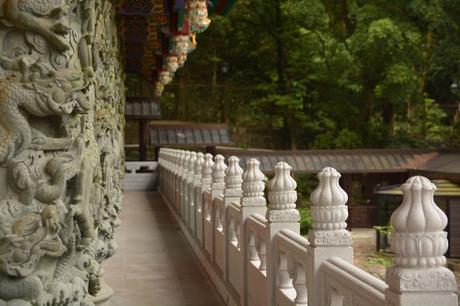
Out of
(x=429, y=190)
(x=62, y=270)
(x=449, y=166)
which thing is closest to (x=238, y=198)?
(x=62, y=270)

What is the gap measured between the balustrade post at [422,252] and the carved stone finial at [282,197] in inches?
87.1

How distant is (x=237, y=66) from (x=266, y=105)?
3.09 m

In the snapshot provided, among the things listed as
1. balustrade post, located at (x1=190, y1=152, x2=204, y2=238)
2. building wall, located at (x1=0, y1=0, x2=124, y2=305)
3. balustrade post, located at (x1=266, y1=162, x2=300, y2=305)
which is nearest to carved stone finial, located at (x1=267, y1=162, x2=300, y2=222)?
balustrade post, located at (x1=266, y1=162, x2=300, y2=305)

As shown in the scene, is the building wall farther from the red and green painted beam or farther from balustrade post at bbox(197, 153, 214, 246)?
the red and green painted beam

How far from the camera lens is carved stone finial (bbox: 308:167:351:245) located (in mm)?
3443

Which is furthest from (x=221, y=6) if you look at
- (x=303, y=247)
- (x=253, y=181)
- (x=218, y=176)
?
(x=303, y=247)

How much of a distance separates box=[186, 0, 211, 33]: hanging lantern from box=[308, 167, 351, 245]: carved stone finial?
700 cm

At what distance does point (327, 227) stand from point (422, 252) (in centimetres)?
120

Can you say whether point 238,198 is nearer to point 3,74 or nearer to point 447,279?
point 3,74

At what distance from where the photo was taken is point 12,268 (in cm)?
348

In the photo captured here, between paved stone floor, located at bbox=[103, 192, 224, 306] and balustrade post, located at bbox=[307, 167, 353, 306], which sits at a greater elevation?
balustrade post, located at bbox=[307, 167, 353, 306]

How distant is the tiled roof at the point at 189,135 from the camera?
82.1ft

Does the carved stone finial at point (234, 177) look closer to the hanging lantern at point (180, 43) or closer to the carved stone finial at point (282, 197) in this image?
the carved stone finial at point (282, 197)

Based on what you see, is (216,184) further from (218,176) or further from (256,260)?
(256,260)
